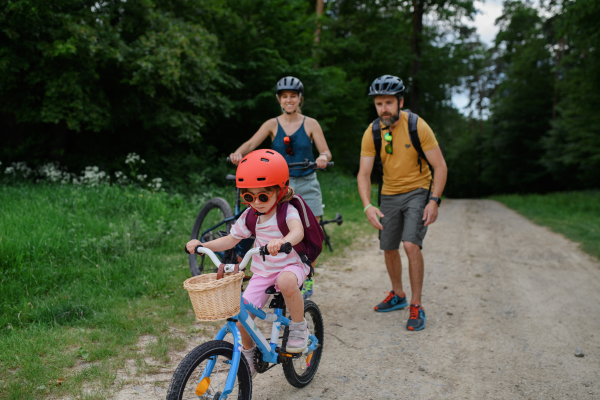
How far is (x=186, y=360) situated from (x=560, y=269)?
6681 mm

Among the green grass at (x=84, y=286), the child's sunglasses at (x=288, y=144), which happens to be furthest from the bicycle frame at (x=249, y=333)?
the child's sunglasses at (x=288, y=144)

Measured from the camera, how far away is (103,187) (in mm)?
8234

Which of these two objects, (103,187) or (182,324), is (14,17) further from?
(182,324)

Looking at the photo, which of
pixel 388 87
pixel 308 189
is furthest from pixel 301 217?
pixel 388 87

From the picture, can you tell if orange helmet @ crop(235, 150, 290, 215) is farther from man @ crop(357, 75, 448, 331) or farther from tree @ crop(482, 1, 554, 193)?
tree @ crop(482, 1, 554, 193)

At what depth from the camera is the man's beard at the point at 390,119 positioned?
14.3ft

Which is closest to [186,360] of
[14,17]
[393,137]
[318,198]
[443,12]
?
[318,198]

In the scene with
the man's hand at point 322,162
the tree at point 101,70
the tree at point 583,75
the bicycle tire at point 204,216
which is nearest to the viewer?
the man's hand at point 322,162

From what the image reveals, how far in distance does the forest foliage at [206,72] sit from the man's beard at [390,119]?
6.81m

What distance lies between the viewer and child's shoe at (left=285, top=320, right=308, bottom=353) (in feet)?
9.25

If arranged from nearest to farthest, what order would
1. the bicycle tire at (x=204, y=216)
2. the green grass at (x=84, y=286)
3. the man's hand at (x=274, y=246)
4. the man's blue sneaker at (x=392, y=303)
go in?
the man's hand at (x=274, y=246) → the green grass at (x=84, y=286) → the man's blue sneaker at (x=392, y=303) → the bicycle tire at (x=204, y=216)

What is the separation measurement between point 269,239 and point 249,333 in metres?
0.59

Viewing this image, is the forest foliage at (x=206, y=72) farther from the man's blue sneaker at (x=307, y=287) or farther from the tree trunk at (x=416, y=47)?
the man's blue sneaker at (x=307, y=287)

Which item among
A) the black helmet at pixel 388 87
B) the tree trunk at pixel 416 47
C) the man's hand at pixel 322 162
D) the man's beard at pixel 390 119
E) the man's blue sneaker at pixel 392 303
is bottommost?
the man's blue sneaker at pixel 392 303
